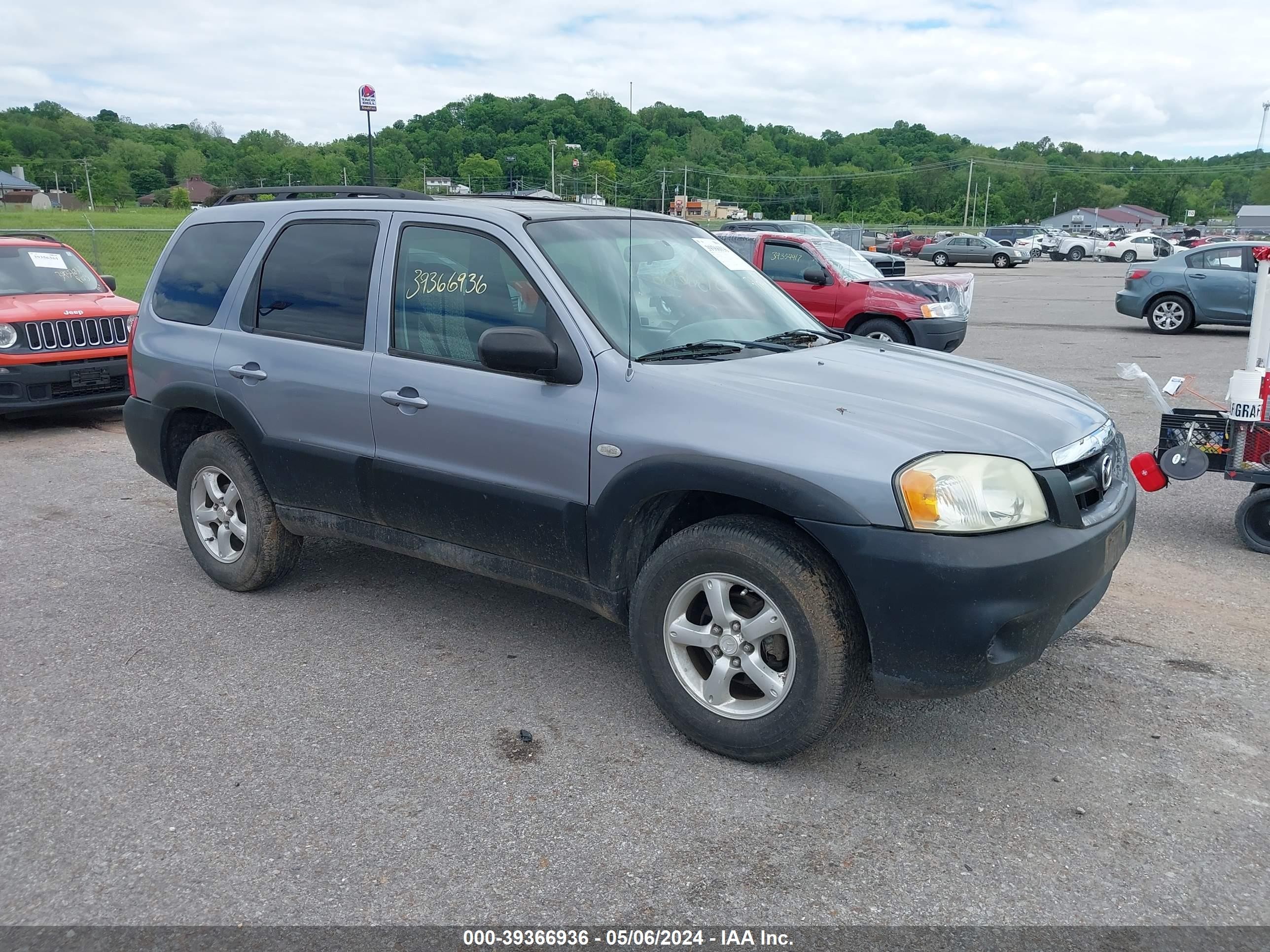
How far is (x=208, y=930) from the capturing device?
267 centimetres

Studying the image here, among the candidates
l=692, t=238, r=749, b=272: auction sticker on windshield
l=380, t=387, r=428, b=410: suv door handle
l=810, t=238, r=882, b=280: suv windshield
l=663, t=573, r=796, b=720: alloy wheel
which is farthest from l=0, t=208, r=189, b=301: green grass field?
l=663, t=573, r=796, b=720: alloy wheel

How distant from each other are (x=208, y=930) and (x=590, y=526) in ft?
5.67

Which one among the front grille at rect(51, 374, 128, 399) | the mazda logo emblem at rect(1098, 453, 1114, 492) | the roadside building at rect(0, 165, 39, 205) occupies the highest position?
the roadside building at rect(0, 165, 39, 205)

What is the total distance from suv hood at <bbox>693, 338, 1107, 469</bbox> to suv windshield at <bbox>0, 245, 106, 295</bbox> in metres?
8.80

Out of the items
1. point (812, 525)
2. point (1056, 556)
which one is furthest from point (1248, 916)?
point (812, 525)

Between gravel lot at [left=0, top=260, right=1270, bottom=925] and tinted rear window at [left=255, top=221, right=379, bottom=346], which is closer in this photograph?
gravel lot at [left=0, top=260, right=1270, bottom=925]

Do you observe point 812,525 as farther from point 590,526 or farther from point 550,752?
point 550,752

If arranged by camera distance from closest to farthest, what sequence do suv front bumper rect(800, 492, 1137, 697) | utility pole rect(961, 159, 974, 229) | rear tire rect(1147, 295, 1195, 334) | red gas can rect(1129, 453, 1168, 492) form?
suv front bumper rect(800, 492, 1137, 697)
red gas can rect(1129, 453, 1168, 492)
rear tire rect(1147, 295, 1195, 334)
utility pole rect(961, 159, 974, 229)

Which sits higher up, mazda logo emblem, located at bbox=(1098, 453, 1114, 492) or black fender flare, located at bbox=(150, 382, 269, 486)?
mazda logo emblem, located at bbox=(1098, 453, 1114, 492)

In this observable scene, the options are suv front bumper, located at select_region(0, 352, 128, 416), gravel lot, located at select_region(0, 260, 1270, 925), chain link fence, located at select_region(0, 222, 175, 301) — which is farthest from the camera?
chain link fence, located at select_region(0, 222, 175, 301)

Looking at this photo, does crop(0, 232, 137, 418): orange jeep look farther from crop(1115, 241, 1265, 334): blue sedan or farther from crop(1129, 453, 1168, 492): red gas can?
crop(1115, 241, 1265, 334): blue sedan

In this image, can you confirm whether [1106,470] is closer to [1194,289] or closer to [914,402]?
[914,402]

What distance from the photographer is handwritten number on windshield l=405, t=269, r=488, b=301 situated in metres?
4.09

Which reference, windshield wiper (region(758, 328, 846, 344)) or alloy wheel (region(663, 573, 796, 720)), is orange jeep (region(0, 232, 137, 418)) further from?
alloy wheel (region(663, 573, 796, 720))
